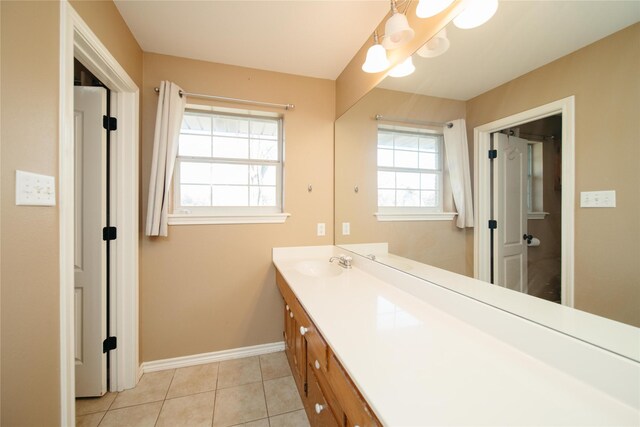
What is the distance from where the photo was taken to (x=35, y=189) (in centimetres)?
85

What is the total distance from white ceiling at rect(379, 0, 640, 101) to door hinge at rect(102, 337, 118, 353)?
2.59m

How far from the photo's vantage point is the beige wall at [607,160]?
23.4 inches

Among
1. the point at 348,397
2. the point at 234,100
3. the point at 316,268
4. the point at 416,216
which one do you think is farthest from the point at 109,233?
the point at 416,216

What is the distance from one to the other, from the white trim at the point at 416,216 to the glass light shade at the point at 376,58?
0.93 m

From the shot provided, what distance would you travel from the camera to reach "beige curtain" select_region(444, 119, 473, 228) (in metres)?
1.09

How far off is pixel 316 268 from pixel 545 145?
163cm

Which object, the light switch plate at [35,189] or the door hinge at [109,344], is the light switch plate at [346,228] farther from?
the door hinge at [109,344]

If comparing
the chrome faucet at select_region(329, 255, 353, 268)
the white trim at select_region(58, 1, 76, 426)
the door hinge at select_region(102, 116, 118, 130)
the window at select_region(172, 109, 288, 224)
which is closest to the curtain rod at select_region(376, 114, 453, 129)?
the window at select_region(172, 109, 288, 224)

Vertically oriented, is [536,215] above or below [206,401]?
above

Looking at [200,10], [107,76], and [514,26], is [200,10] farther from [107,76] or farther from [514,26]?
[514,26]

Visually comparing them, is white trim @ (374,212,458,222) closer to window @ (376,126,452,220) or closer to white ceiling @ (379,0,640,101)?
window @ (376,126,452,220)

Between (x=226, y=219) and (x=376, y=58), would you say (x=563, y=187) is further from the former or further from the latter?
(x=226, y=219)

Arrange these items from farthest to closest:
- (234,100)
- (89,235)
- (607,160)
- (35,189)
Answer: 1. (234,100)
2. (89,235)
3. (35,189)
4. (607,160)

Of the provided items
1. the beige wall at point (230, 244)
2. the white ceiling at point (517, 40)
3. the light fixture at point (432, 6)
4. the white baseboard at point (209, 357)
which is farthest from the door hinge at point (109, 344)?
the light fixture at point (432, 6)
